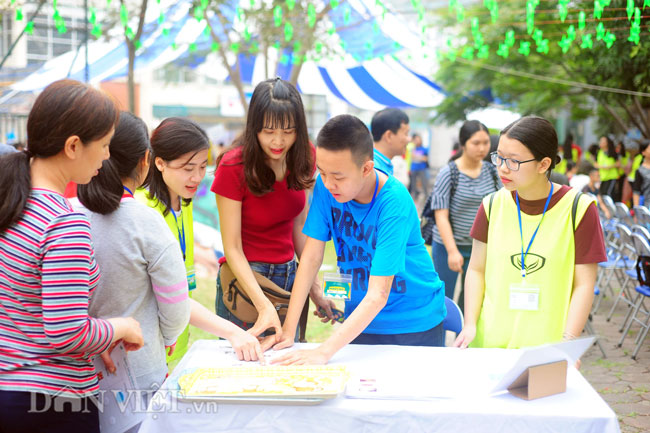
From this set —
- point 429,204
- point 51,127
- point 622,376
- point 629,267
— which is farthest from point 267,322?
point 629,267

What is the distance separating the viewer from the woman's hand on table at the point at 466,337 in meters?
2.01

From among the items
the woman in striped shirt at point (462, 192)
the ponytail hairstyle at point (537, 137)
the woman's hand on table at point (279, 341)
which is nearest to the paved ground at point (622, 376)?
the woman in striped shirt at point (462, 192)

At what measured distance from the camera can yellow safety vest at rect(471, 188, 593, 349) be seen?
191cm

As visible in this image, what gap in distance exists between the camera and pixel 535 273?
194 cm

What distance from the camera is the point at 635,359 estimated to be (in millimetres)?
4469

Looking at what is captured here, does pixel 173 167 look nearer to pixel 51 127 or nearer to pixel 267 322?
pixel 267 322

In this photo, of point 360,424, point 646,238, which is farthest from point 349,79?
point 360,424

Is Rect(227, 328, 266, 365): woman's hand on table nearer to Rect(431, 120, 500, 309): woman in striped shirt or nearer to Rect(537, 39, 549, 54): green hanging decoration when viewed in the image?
Rect(431, 120, 500, 309): woman in striped shirt

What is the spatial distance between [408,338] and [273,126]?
2.68 ft

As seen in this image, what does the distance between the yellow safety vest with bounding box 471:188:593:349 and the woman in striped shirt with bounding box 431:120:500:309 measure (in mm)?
1664

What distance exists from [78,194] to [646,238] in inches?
168

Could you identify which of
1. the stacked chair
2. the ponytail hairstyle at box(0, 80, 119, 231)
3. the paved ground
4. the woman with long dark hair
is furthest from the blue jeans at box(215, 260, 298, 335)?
the woman with long dark hair

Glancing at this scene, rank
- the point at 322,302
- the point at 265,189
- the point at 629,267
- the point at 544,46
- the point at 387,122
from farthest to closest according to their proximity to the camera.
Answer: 1. the point at 544,46
2. the point at 629,267
3. the point at 387,122
4. the point at 322,302
5. the point at 265,189

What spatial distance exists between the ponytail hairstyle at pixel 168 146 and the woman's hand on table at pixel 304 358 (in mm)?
618
